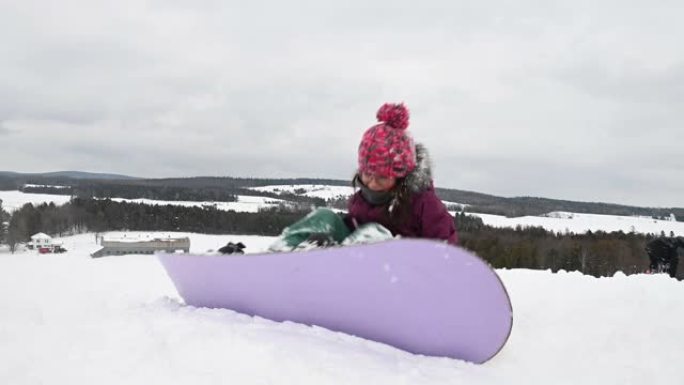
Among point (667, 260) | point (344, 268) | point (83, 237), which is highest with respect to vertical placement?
point (344, 268)

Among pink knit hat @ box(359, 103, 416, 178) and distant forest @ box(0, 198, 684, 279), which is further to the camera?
distant forest @ box(0, 198, 684, 279)

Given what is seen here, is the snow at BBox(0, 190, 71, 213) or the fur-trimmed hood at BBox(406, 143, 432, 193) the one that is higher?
the fur-trimmed hood at BBox(406, 143, 432, 193)

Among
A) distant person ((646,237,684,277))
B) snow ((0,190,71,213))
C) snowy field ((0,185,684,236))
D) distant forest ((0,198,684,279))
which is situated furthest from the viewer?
snowy field ((0,185,684,236))

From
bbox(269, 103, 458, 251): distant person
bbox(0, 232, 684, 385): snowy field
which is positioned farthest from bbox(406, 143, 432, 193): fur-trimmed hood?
bbox(0, 232, 684, 385): snowy field

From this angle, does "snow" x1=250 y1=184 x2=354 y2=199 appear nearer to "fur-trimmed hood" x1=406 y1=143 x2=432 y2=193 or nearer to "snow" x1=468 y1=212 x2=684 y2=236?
"snow" x1=468 y1=212 x2=684 y2=236

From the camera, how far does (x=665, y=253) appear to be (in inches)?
390

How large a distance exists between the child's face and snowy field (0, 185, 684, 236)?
50.4 metres

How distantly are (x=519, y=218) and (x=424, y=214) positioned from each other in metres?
83.0

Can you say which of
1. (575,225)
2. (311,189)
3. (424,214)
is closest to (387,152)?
(424,214)

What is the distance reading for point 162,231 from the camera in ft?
218

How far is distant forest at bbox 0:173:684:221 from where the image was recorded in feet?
324

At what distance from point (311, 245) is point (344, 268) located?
46 cm

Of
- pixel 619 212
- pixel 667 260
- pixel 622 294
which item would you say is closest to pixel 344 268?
pixel 622 294

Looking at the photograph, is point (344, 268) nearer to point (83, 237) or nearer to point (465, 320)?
point (465, 320)
